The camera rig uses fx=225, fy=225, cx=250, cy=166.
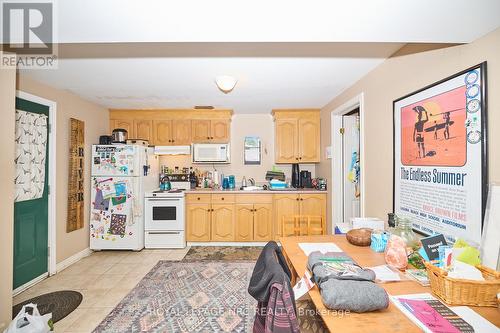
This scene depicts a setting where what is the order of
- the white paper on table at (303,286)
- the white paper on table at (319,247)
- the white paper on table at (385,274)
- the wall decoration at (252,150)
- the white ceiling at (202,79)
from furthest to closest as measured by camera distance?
1. the wall decoration at (252,150)
2. the white ceiling at (202,79)
3. the white paper on table at (319,247)
4. the white paper on table at (385,274)
5. the white paper on table at (303,286)

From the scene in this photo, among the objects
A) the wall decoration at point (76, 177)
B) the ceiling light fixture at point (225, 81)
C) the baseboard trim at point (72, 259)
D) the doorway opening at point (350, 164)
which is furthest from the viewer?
the doorway opening at point (350, 164)

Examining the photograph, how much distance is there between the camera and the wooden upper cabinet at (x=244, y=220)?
147 inches

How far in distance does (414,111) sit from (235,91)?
200 centimetres

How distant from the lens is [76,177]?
3143mm

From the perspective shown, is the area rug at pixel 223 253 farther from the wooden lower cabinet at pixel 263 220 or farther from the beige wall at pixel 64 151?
the beige wall at pixel 64 151

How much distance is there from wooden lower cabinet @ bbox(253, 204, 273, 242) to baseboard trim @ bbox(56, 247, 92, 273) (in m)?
2.55

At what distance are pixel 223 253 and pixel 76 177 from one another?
2.36 m

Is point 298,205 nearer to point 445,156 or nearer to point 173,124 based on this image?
point 445,156

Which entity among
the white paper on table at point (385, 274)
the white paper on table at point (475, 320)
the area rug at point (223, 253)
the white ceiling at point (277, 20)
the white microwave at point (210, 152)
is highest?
the white ceiling at point (277, 20)

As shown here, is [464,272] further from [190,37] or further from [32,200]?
[32,200]

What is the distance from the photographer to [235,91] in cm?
296

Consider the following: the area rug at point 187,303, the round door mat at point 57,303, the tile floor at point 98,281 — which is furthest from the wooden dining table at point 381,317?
the round door mat at point 57,303

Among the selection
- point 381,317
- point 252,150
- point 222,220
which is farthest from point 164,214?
point 381,317

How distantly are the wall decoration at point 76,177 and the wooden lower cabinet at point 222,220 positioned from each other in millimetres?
1908
